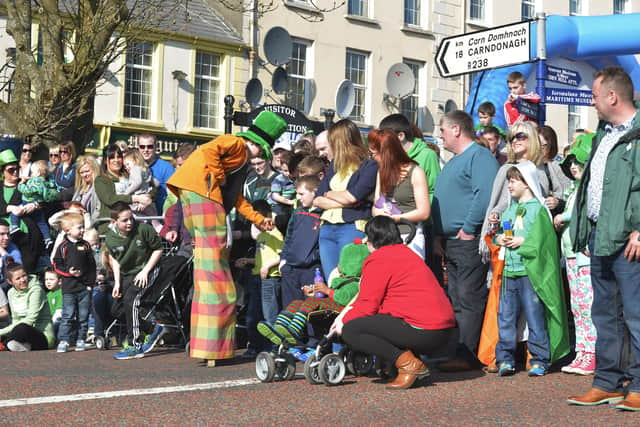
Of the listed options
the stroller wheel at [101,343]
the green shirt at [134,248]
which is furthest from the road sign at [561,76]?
the stroller wheel at [101,343]

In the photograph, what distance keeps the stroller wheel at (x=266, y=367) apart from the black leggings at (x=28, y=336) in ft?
13.2

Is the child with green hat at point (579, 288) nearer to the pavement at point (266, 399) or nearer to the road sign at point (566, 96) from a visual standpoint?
the pavement at point (266, 399)

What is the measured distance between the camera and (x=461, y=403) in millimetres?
6961

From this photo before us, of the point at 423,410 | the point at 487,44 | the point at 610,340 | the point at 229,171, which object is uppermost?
the point at 487,44

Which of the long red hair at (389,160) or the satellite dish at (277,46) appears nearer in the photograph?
the long red hair at (389,160)

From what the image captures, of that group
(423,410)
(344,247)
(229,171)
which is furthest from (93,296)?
(423,410)

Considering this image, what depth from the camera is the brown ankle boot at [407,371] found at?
7.51 m

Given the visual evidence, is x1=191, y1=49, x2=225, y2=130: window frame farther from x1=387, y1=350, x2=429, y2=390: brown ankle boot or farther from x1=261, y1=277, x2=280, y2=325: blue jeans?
x1=387, y1=350, x2=429, y2=390: brown ankle boot

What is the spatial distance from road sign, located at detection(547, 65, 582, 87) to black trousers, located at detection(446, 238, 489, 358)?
4616 millimetres

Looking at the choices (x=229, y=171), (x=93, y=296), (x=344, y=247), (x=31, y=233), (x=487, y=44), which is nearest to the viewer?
(x=344, y=247)

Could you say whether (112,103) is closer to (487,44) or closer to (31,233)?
(31,233)

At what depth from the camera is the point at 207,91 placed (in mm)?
30812

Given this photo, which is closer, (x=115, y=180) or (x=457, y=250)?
(x=457, y=250)

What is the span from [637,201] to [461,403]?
1.67 m
